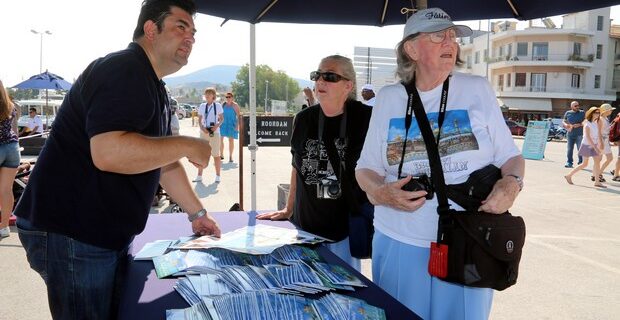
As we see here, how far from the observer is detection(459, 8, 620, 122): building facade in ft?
167

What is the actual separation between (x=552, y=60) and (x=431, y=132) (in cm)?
5778

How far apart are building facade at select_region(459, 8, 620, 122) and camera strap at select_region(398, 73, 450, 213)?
174 feet

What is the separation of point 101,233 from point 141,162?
0.34 metres

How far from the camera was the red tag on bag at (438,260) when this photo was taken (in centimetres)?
167

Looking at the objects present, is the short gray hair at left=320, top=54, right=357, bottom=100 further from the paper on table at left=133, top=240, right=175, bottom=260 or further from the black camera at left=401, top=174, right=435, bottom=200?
the paper on table at left=133, top=240, right=175, bottom=260

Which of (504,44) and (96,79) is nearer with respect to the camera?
(96,79)

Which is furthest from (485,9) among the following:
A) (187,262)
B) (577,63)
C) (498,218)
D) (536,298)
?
(577,63)

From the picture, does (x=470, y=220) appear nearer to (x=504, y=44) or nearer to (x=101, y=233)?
(x=101, y=233)

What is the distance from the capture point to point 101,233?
162cm

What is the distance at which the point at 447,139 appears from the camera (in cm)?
182

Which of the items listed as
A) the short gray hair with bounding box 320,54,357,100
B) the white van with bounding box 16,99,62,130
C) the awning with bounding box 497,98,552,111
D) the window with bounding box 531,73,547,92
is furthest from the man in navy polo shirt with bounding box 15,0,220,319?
the window with bounding box 531,73,547,92

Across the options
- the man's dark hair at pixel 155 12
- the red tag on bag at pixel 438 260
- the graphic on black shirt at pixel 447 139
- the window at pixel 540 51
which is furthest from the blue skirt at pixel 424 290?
the window at pixel 540 51

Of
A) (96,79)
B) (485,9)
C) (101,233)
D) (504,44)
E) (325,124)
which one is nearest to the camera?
(96,79)

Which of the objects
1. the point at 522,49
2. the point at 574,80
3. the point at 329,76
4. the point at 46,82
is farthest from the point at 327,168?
the point at 574,80
